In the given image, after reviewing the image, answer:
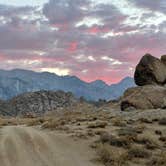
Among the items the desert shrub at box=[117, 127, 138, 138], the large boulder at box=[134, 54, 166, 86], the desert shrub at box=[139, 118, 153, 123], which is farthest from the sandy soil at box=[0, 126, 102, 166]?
the large boulder at box=[134, 54, 166, 86]

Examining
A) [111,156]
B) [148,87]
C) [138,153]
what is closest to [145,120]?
[138,153]

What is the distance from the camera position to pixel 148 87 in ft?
154

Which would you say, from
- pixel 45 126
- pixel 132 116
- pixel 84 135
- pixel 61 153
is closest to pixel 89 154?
pixel 61 153

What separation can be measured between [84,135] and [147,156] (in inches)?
216

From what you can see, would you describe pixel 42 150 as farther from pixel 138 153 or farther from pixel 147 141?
pixel 147 141

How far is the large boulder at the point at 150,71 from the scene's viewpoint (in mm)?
52312

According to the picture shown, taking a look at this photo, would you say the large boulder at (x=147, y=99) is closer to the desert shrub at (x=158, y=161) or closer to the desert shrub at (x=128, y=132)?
the desert shrub at (x=128, y=132)

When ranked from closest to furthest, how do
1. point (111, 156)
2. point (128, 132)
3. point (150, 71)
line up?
1. point (111, 156)
2. point (128, 132)
3. point (150, 71)

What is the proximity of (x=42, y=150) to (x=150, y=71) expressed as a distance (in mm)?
34536

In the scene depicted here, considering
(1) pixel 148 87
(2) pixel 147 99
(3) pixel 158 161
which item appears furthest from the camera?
(1) pixel 148 87

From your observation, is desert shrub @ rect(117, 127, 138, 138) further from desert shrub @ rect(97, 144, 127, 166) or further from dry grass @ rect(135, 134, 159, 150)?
desert shrub @ rect(97, 144, 127, 166)

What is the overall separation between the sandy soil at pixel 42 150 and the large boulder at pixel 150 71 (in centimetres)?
3002

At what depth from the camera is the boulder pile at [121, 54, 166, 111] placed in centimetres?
4424

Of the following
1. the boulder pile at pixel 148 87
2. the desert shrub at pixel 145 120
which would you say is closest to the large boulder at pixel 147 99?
the boulder pile at pixel 148 87
